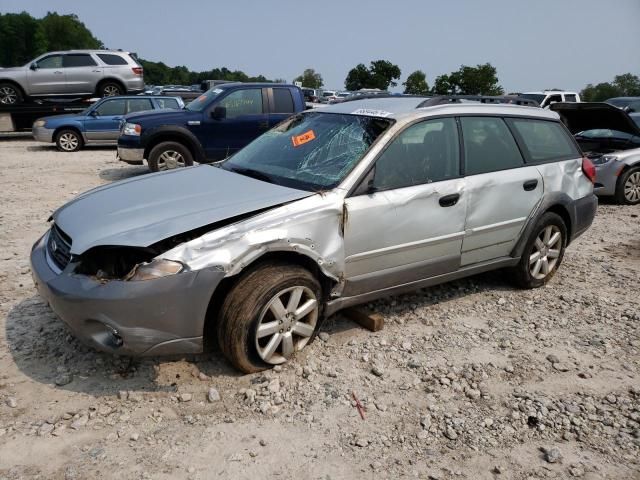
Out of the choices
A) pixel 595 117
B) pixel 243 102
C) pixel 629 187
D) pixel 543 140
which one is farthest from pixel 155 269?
pixel 629 187

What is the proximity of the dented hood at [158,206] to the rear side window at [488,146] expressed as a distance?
1510 mm

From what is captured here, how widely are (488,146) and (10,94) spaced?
15067 mm

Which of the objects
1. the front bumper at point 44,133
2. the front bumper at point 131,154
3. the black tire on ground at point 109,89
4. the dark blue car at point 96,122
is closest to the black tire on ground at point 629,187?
the front bumper at point 131,154

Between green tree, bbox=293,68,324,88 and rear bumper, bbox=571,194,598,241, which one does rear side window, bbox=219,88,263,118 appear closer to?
rear bumper, bbox=571,194,598,241

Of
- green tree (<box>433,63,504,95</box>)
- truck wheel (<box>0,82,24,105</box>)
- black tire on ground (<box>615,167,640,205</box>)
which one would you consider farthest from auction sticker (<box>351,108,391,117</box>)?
green tree (<box>433,63,504,95</box>)

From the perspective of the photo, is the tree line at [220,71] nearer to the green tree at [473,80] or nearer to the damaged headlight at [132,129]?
the green tree at [473,80]

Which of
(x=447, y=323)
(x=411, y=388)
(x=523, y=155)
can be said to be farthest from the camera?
(x=523, y=155)

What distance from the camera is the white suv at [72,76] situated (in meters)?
14.7

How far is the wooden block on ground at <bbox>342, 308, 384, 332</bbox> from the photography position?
3.77 metres

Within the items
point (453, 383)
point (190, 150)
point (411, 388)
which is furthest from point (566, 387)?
point (190, 150)

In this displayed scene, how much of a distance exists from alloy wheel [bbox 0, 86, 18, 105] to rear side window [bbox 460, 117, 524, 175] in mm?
14860

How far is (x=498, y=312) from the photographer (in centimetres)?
424

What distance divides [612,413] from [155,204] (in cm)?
298

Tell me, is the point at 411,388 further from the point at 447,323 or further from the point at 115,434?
the point at 115,434
